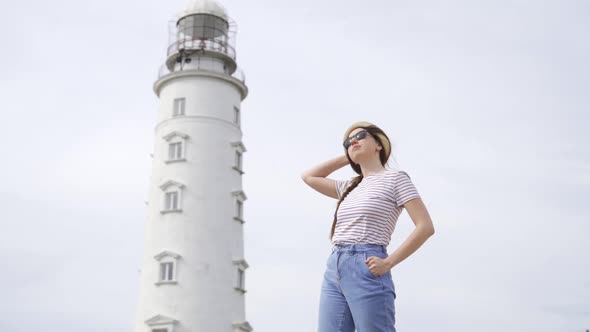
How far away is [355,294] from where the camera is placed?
525cm

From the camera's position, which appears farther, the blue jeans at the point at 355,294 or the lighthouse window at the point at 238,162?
the lighthouse window at the point at 238,162

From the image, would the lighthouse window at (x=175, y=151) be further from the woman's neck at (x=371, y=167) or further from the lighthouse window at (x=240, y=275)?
the woman's neck at (x=371, y=167)

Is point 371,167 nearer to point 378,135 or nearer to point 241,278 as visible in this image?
point 378,135

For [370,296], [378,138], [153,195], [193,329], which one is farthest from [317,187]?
[153,195]

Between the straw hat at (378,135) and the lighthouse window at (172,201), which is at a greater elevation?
the lighthouse window at (172,201)

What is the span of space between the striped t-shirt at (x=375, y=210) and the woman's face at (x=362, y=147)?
25cm

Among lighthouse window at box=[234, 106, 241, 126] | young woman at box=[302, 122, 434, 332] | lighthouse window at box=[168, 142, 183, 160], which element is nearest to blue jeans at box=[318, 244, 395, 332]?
young woman at box=[302, 122, 434, 332]

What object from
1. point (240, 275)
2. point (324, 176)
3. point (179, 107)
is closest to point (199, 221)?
point (240, 275)

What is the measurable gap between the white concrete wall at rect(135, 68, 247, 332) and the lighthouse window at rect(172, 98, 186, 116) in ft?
0.57

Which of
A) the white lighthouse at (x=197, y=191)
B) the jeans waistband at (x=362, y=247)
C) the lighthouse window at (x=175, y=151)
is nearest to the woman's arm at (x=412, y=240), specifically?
the jeans waistband at (x=362, y=247)

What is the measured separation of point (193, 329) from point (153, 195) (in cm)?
566

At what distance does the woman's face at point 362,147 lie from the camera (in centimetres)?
581

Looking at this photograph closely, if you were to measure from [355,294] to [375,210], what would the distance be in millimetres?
612

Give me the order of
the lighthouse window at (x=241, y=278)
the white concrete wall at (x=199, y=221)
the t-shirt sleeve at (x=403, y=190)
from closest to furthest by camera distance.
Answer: the t-shirt sleeve at (x=403, y=190)
the white concrete wall at (x=199, y=221)
the lighthouse window at (x=241, y=278)
